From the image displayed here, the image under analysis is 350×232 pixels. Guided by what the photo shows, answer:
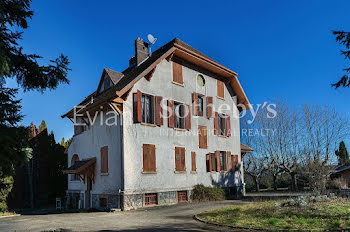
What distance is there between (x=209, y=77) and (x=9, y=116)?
16881 millimetres

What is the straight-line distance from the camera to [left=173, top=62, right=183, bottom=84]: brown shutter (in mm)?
19797

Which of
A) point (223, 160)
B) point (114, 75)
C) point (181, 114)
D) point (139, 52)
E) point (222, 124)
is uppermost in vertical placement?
point (139, 52)

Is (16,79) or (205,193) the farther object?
(205,193)

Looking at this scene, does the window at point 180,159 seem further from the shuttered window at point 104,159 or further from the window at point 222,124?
the window at point 222,124

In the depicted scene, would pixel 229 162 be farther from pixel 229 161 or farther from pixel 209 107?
pixel 209 107

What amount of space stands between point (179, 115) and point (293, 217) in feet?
35.6

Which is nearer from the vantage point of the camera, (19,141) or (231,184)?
(19,141)

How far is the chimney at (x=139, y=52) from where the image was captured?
21.4m

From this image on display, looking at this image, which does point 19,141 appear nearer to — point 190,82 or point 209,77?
point 190,82

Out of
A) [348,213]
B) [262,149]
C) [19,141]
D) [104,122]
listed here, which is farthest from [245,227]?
[262,149]

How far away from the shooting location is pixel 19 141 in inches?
270

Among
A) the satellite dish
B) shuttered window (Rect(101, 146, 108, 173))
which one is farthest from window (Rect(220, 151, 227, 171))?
the satellite dish

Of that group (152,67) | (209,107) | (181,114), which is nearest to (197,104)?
(209,107)

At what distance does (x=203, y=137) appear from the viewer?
20969 mm
